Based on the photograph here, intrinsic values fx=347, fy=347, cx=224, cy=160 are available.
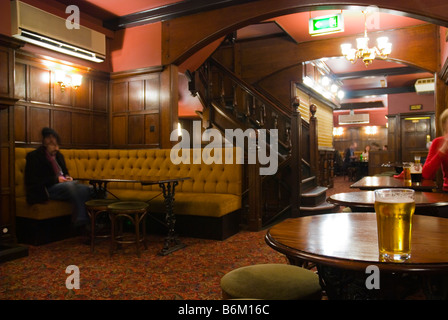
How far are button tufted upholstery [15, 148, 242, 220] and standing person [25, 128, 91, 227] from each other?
146 mm

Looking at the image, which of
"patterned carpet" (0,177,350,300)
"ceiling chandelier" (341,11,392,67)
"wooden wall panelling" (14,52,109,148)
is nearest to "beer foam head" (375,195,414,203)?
"patterned carpet" (0,177,350,300)

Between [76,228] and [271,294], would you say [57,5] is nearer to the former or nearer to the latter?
[76,228]

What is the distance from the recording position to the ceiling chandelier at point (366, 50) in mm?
7062

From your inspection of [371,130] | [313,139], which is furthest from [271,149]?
[371,130]

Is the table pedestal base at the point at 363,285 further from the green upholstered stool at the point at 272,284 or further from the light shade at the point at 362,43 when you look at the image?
the light shade at the point at 362,43

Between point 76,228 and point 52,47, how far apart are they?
10.3 ft

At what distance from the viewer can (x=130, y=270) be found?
3359 millimetres

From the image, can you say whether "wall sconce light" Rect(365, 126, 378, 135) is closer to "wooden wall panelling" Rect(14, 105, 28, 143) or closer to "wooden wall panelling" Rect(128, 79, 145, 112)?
"wooden wall panelling" Rect(128, 79, 145, 112)

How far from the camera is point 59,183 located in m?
4.67

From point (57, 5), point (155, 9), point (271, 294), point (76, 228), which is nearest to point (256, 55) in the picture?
point (155, 9)

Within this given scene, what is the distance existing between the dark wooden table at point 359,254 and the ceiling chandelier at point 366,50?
250 inches

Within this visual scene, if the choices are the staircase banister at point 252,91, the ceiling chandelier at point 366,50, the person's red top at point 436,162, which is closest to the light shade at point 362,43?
the ceiling chandelier at point 366,50
